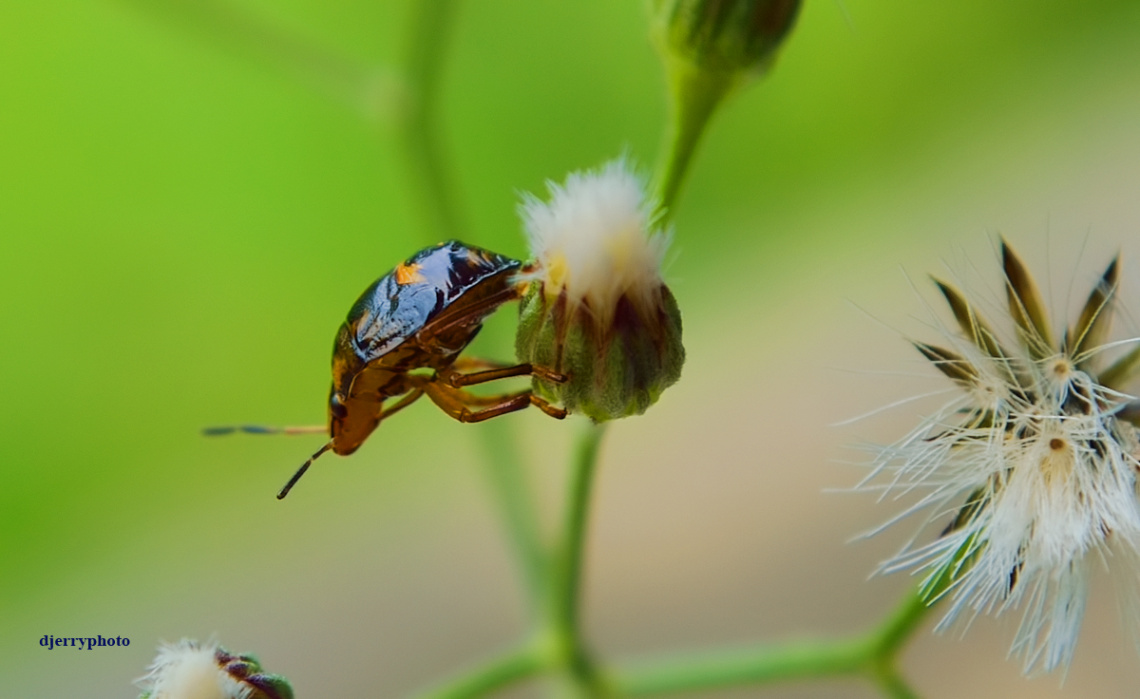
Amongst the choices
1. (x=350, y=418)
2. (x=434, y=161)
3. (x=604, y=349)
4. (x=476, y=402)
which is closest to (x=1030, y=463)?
(x=604, y=349)

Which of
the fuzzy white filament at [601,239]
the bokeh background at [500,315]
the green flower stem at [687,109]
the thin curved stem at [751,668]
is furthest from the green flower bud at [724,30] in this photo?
the bokeh background at [500,315]

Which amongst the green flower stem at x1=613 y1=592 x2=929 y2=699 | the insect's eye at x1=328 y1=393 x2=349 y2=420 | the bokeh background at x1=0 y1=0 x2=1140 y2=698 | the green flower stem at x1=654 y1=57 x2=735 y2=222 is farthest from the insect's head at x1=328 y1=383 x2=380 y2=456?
the bokeh background at x1=0 y1=0 x2=1140 y2=698

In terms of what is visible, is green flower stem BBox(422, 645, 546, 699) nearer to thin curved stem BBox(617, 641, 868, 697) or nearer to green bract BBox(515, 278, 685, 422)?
thin curved stem BBox(617, 641, 868, 697)

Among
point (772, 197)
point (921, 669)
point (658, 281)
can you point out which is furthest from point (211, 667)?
point (772, 197)

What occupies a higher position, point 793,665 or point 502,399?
point 502,399

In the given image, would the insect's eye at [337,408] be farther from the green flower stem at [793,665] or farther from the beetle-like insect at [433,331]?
the green flower stem at [793,665]

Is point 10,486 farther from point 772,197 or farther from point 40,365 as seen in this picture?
point 772,197

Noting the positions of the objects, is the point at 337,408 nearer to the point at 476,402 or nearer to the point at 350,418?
the point at 350,418
